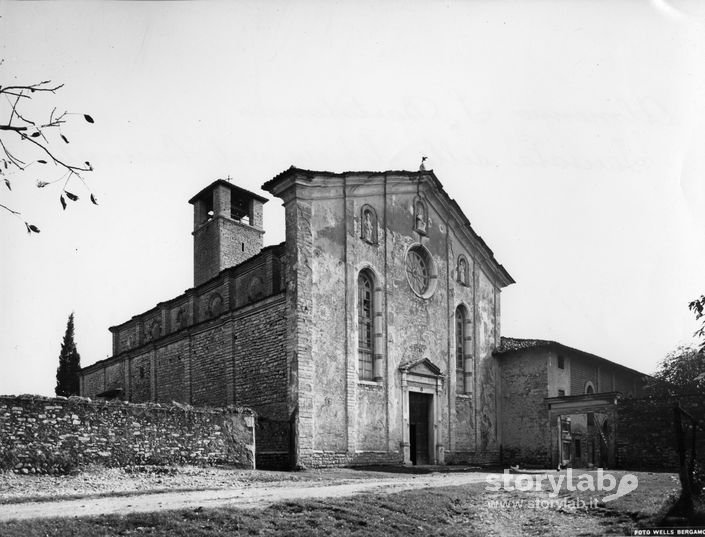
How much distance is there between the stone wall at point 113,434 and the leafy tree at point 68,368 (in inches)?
1235

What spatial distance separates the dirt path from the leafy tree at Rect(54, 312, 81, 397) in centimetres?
3620

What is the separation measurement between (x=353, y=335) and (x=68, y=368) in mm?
31536

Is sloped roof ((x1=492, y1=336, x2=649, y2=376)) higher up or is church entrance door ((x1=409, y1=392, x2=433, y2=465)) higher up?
sloped roof ((x1=492, y1=336, x2=649, y2=376))

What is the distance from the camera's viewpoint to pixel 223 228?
128 ft

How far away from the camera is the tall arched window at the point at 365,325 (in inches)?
972

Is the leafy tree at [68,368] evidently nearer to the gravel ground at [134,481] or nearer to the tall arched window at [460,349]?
the tall arched window at [460,349]

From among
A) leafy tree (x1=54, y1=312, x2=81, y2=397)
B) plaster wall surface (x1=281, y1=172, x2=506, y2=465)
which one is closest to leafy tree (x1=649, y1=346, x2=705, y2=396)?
plaster wall surface (x1=281, y1=172, x2=506, y2=465)

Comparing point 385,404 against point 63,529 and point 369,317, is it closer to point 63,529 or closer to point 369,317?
point 369,317

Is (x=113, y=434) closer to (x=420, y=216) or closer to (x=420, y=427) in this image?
(x=420, y=427)

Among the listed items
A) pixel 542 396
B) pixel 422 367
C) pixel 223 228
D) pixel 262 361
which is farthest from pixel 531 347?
pixel 223 228

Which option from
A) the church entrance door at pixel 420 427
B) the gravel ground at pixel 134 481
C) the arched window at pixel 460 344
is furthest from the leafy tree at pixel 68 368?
the gravel ground at pixel 134 481

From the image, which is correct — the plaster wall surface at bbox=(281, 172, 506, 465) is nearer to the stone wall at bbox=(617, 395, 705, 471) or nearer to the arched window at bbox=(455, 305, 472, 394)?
the arched window at bbox=(455, 305, 472, 394)

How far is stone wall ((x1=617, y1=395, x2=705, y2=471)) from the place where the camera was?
23.9m

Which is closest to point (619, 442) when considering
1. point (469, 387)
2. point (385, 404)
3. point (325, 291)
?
point (469, 387)
